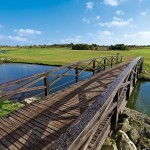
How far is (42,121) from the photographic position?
5.40m

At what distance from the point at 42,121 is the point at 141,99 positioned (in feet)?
40.3

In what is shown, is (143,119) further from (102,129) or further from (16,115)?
(16,115)

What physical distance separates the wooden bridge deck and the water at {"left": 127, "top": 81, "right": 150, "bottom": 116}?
23.0 ft

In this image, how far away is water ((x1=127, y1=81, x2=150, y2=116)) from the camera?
43.1ft

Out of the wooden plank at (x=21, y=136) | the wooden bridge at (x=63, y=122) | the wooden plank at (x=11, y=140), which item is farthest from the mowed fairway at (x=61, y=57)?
the wooden plank at (x=11, y=140)

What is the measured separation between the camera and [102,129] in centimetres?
493

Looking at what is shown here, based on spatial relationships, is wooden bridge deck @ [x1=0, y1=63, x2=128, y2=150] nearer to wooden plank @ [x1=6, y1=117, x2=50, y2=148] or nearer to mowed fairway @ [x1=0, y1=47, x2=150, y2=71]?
wooden plank @ [x1=6, y1=117, x2=50, y2=148]

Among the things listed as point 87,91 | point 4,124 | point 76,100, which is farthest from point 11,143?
point 87,91

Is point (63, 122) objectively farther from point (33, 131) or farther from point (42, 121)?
point (33, 131)

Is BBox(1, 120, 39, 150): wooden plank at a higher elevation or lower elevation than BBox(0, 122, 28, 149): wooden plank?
higher

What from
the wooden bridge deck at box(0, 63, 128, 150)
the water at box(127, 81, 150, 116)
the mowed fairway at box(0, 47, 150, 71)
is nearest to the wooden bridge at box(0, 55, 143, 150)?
the wooden bridge deck at box(0, 63, 128, 150)

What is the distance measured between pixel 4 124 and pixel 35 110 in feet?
4.11

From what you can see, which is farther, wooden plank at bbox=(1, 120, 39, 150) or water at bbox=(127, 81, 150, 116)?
water at bbox=(127, 81, 150, 116)

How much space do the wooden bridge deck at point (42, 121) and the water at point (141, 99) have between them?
700 centimetres
